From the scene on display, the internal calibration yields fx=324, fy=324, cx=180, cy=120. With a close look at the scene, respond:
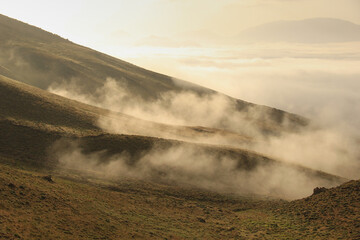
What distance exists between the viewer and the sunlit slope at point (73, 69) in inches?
4055

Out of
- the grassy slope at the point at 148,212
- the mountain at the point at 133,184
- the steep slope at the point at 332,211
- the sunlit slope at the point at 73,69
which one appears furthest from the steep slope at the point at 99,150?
the sunlit slope at the point at 73,69

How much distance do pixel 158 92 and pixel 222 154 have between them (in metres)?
75.0

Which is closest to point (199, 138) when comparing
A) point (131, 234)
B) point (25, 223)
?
point (131, 234)

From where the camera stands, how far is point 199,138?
237ft

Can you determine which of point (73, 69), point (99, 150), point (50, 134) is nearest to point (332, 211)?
point (99, 150)

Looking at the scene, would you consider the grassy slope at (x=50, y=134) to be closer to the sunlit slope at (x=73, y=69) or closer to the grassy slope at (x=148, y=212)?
the grassy slope at (x=148, y=212)

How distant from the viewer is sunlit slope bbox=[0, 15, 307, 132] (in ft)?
338

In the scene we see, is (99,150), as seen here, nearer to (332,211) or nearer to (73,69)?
(332,211)

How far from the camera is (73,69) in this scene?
112 meters

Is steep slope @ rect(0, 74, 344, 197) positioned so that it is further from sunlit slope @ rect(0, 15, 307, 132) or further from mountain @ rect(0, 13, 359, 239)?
sunlit slope @ rect(0, 15, 307, 132)

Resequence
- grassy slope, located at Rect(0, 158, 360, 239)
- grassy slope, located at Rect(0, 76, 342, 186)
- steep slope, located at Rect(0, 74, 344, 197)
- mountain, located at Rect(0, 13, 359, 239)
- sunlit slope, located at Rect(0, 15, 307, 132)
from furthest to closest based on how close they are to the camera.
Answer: sunlit slope, located at Rect(0, 15, 307, 132) → steep slope, located at Rect(0, 74, 344, 197) → grassy slope, located at Rect(0, 76, 342, 186) → mountain, located at Rect(0, 13, 359, 239) → grassy slope, located at Rect(0, 158, 360, 239)

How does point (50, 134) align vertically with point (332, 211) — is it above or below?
below

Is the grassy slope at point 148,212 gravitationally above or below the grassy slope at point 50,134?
below

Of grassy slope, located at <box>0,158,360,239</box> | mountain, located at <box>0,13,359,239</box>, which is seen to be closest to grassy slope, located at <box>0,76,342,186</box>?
mountain, located at <box>0,13,359,239</box>
